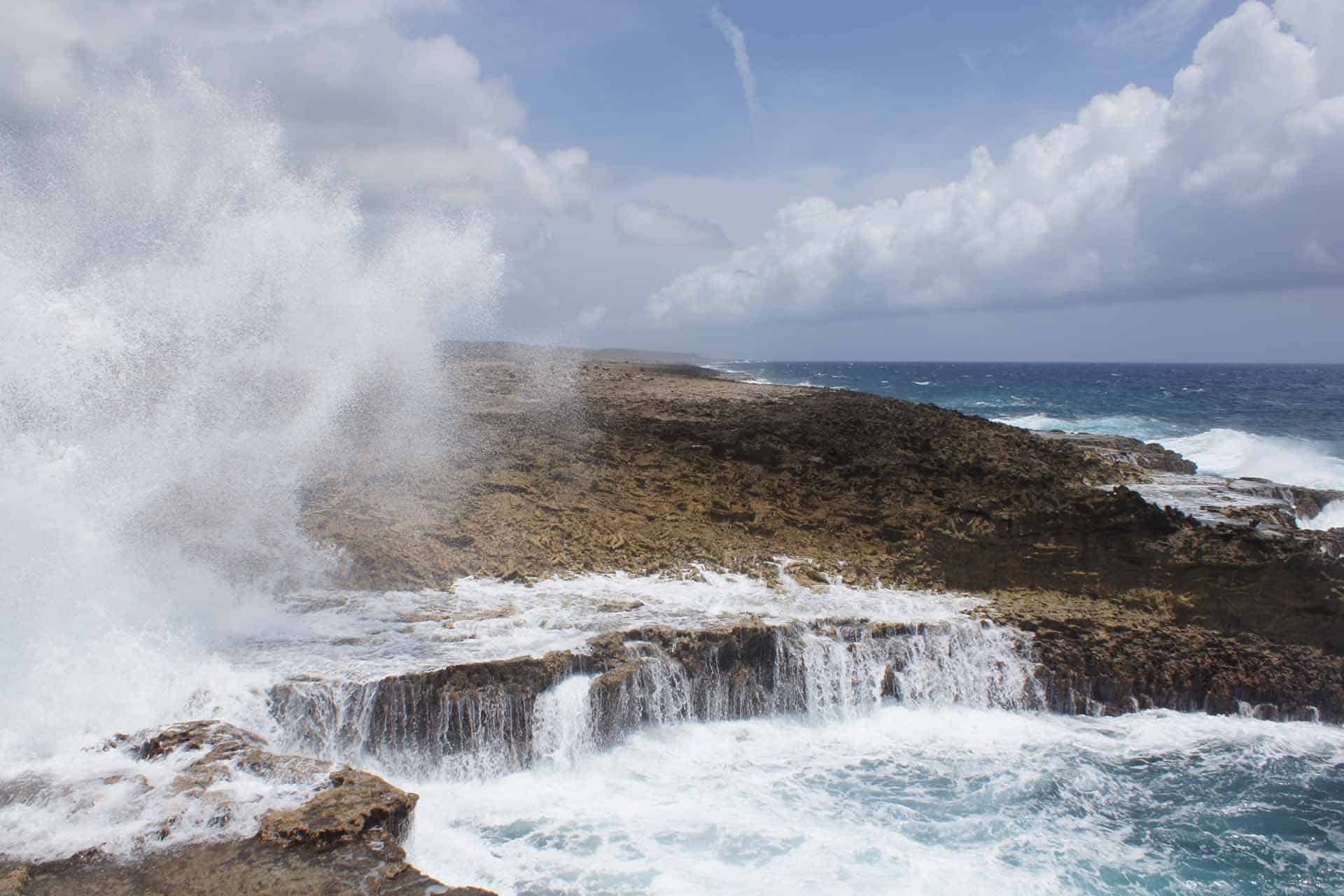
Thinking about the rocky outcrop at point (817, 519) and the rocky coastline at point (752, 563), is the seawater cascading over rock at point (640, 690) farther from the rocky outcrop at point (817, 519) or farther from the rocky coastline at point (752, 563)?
the rocky outcrop at point (817, 519)

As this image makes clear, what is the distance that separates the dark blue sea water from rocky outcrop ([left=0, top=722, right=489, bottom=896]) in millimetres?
24212

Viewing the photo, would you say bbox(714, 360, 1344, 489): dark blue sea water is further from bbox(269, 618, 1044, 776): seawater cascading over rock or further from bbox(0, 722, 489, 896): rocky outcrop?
bbox(0, 722, 489, 896): rocky outcrop

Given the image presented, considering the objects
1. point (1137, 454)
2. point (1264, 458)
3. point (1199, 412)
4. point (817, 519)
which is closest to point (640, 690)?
point (817, 519)

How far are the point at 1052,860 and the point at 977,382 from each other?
256 feet

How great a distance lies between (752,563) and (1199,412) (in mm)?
41713

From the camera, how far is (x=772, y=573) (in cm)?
1136

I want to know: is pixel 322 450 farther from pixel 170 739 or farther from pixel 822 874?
pixel 822 874

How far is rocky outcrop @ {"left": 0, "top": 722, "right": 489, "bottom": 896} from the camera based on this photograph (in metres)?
5.29

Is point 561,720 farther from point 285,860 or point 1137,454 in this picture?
point 1137,454

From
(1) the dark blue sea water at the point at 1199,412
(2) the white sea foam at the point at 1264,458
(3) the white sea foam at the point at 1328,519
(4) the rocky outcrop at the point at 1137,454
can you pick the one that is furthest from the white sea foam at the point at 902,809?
(1) the dark blue sea water at the point at 1199,412

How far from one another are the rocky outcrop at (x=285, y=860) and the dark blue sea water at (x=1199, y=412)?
24.2 m

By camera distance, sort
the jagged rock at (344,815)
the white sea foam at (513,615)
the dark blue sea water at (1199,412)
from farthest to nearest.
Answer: the dark blue sea water at (1199,412) < the white sea foam at (513,615) < the jagged rock at (344,815)

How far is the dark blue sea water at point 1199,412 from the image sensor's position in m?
26.2

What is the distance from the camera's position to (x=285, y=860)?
5574 mm
